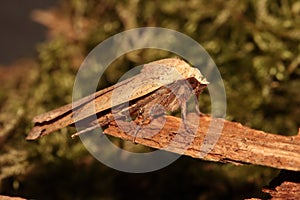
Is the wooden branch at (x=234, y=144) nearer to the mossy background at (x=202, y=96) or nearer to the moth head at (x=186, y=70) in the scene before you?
the moth head at (x=186, y=70)

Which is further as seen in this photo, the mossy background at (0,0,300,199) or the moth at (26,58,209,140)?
the mossy background at (0,0,300,199)

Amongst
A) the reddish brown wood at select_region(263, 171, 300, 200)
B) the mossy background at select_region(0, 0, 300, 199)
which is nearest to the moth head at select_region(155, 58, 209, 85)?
the reddish brown wood at select_region(263, 171, 300, 200)

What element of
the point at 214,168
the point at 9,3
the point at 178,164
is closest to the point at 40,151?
the point at 178,164

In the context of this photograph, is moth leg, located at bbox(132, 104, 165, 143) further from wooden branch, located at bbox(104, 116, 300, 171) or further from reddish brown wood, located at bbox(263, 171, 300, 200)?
reddish brown wood, located at bbox(263, 171, 300, 200)

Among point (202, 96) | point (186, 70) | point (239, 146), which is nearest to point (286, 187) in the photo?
point (239, 146)

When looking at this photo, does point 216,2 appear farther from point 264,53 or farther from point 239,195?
point 239,195

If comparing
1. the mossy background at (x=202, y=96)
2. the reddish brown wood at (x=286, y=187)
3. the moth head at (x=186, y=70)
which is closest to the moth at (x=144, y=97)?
the moth head at (x=186, y=70)
